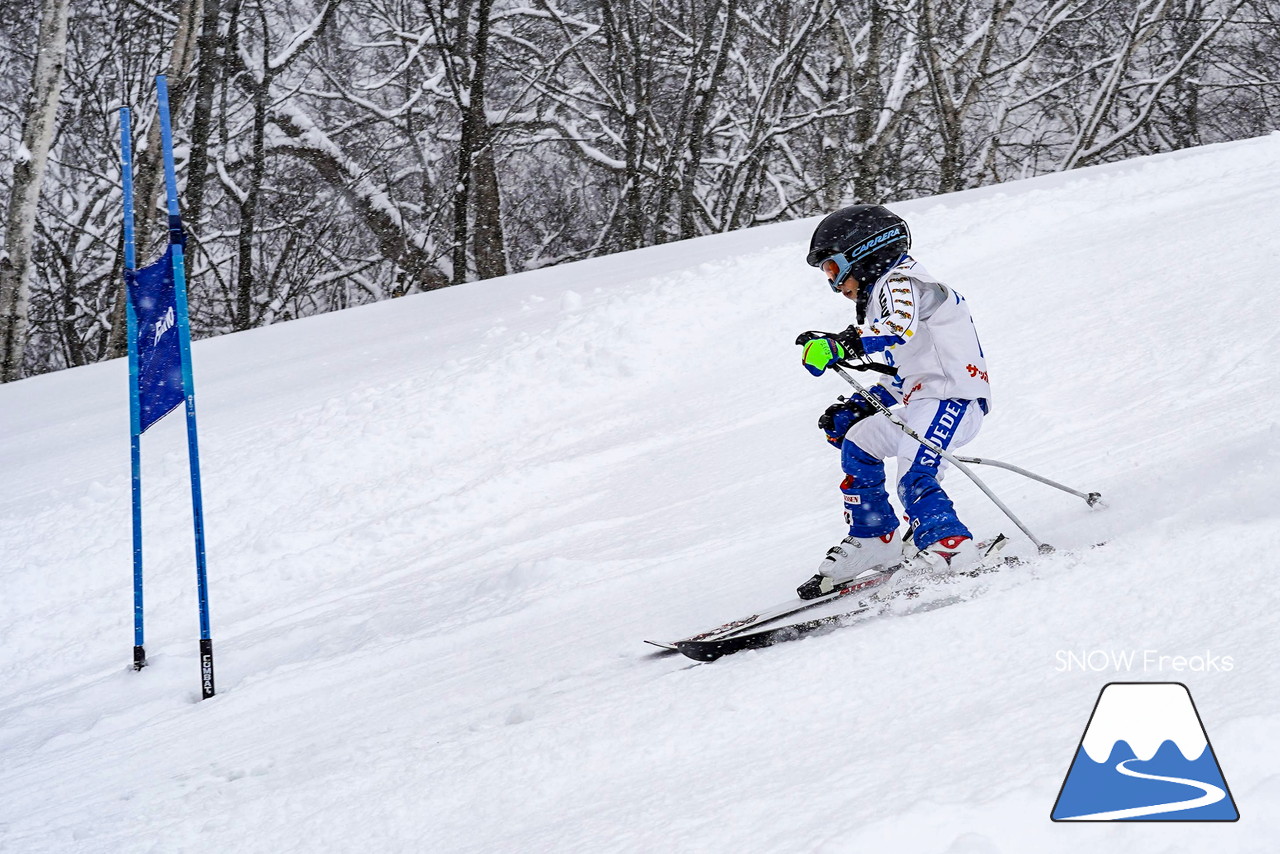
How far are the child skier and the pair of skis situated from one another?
0.41ft

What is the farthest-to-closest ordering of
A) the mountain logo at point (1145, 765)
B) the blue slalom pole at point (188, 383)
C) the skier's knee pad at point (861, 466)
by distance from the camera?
the blue slalom pole at point (188, 383) → the skier's knee pad at point (861, 466) → the mountain logo at point (1145, 765)

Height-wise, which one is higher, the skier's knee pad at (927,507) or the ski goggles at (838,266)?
the ski goggles at (838,266)

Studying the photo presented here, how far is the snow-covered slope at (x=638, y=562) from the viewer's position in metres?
2.82

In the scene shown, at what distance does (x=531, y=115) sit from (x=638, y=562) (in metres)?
13.5

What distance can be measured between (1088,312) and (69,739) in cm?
723

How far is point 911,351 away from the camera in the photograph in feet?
13.8

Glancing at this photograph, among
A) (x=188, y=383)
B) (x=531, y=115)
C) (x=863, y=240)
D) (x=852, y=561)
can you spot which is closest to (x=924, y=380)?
(x=863, y=240)

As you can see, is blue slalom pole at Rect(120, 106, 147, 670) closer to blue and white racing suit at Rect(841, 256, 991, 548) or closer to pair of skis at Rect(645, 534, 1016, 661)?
pair of skis at Rect(645, 534, 1016, 661)

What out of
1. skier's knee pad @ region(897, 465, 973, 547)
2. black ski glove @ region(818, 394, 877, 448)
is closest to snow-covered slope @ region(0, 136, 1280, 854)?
skier's knee pad @ region(897, 465, 973, 547)

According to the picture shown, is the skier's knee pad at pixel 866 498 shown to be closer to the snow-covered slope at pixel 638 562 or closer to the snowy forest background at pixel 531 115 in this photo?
the snow-covered slope at pixel 638 562

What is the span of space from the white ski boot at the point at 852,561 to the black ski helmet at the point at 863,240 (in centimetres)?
117

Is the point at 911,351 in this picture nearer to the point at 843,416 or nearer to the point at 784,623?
the point at 843,416

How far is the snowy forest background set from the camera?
1697cm

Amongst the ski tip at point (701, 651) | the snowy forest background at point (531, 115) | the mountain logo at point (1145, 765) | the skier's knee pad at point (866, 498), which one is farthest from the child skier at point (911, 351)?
the snowy forest background at point (531, 115)
